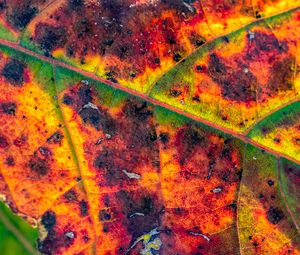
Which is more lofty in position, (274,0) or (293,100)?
(274,0)

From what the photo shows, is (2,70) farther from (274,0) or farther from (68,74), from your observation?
(274,0)

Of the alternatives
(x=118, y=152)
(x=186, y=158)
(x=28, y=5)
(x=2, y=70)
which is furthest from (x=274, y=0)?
(x=2, y=70)

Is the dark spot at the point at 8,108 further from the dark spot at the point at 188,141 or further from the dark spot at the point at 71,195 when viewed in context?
the dark spot at the point at 188,141

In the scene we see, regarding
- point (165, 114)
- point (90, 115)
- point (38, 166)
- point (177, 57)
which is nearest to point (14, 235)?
point (38, 166)

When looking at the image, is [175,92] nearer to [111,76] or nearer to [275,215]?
[111,76]

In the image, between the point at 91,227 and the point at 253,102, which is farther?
the point at 91,227

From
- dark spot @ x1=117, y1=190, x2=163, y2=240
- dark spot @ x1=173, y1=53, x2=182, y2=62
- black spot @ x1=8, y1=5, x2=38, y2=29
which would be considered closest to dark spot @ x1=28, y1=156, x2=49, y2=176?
dark spot @ x1=117, y1=190, x2=163, y2=240

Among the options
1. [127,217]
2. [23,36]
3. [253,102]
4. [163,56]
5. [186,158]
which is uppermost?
[23,36]
